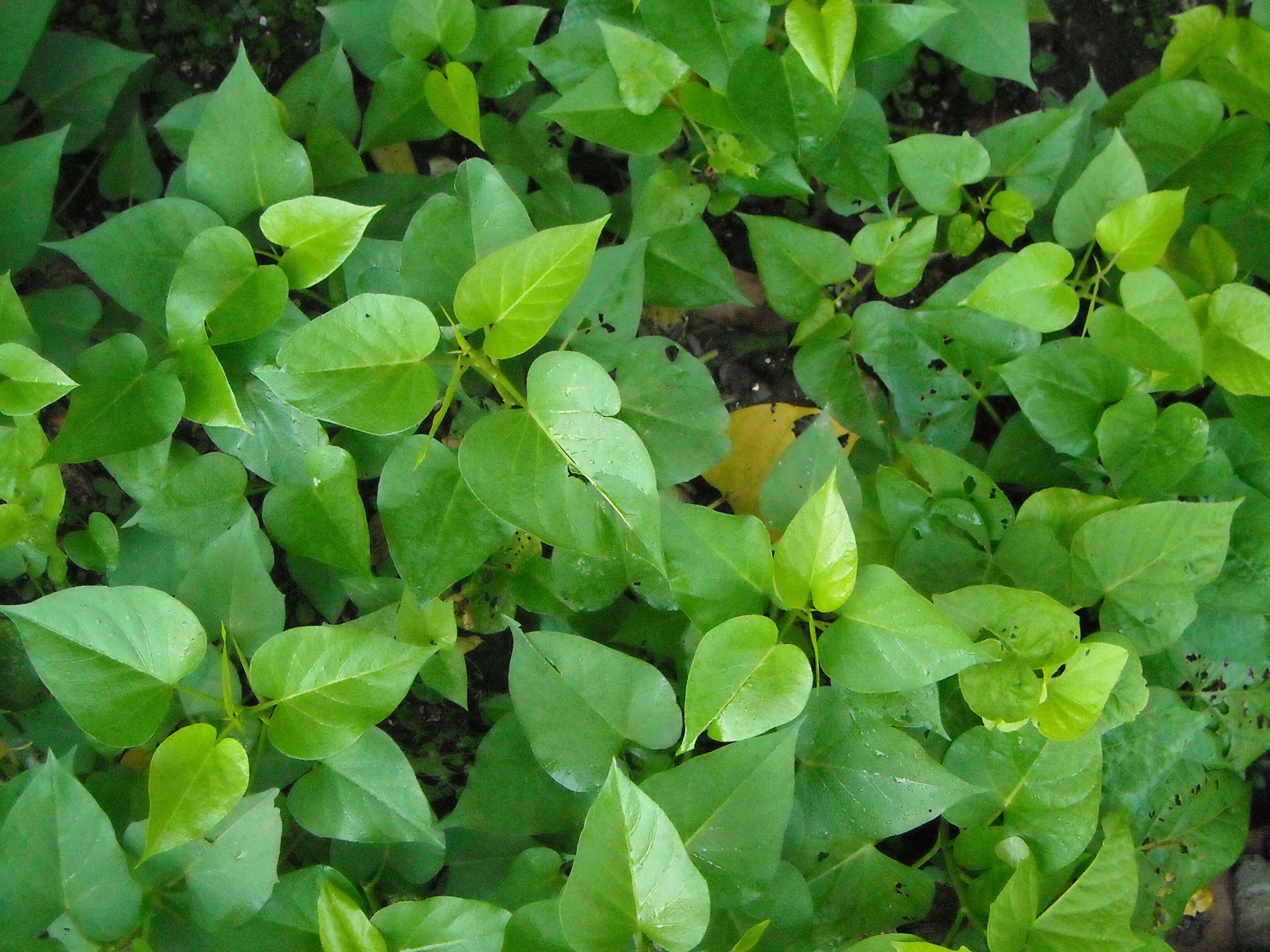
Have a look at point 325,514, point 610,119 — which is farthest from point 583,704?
point 610,119

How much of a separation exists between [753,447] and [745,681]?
0.59m

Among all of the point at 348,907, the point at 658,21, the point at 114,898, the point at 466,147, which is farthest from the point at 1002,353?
the point at 114,898

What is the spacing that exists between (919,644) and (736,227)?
95cm

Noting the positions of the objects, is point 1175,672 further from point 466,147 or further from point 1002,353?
point 466,147

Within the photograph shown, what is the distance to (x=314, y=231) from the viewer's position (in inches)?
49.3

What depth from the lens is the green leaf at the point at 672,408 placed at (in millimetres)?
1360

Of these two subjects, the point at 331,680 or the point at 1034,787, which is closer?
the point at 331,680

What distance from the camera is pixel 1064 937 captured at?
50.6 inches

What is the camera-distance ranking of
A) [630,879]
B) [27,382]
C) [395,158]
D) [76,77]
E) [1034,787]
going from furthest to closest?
[395,158] → [76,77] → [1034,787] → [27,382] → [630,879]

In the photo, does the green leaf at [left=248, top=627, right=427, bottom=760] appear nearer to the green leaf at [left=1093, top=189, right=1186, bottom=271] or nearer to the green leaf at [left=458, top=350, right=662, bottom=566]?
the green leaf at [left=458, top=350, right=662, bottom=566]

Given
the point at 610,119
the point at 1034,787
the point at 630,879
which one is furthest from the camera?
the point at 610,119

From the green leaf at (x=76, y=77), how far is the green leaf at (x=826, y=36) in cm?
116

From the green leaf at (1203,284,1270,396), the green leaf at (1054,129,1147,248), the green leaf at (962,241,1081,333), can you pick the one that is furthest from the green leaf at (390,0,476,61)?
the green leaf at (1203,284,1270,396)

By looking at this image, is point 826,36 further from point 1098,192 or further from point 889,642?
point 889,642
